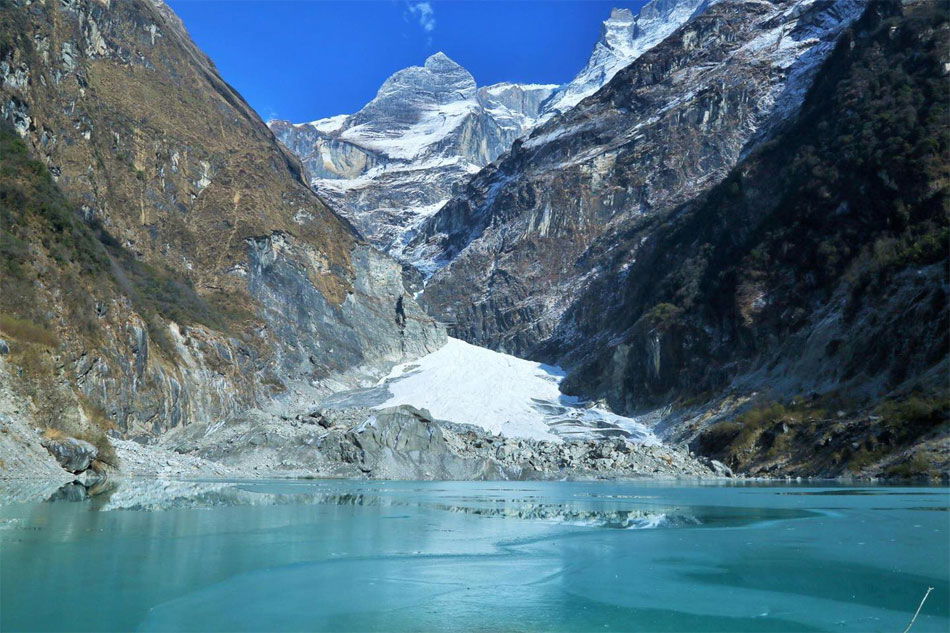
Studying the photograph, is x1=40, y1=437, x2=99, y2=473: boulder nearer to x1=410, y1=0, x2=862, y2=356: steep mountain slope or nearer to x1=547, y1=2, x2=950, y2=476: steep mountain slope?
x1=547, y1=2, x2=950, y2=476: steep mountain slope

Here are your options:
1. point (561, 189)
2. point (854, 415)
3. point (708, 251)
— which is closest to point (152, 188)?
point (708, 251)

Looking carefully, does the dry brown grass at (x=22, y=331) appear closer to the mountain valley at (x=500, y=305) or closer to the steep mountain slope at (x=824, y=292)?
the mountain valley at (x=500, y=305)

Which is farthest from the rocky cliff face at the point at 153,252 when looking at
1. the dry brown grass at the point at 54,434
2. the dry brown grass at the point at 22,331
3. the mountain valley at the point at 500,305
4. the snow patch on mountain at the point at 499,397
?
the snow patch on mountain at the point at 499,397

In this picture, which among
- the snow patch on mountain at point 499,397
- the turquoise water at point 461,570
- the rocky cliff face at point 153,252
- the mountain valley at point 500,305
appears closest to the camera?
the turquoise water at point 461,570

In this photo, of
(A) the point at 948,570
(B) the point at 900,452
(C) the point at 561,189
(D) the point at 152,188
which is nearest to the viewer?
(A) the point at 948,570

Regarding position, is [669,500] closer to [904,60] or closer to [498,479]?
[498,479]

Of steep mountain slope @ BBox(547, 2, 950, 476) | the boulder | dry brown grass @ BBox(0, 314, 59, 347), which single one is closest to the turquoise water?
the boulder
